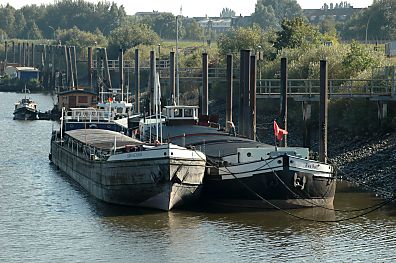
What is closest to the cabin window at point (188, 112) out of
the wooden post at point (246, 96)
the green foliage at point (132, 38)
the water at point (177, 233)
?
the wooden post at point (246, 96)

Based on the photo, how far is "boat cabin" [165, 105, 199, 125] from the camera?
54.7m

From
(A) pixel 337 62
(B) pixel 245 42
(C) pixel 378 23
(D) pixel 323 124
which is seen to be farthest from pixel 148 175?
(C) pixel 378 23

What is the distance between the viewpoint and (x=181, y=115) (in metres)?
55.1

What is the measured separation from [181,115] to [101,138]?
4213mm

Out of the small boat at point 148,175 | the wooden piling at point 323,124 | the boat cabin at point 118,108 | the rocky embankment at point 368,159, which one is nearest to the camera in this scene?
the small boat at point 148,175

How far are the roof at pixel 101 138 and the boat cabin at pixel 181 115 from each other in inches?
95.0

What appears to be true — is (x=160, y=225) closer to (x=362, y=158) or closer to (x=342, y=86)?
(x=362, y=158)

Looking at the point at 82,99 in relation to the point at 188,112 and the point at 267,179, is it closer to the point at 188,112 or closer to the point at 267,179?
the point at 188,112

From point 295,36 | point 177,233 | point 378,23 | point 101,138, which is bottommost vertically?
point 177,233

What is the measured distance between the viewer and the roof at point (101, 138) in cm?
4991

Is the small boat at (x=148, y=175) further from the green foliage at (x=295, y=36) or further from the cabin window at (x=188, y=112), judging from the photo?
the green foliage at (x=295, y=36)

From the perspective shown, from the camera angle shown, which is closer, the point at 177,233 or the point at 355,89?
the point at 177,233

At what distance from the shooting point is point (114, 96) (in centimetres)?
7744

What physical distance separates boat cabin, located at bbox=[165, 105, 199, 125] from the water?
26.6ft
